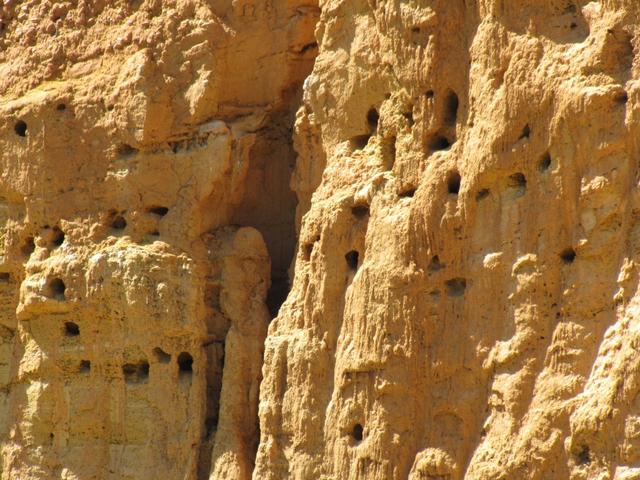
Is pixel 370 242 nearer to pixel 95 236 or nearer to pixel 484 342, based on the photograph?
pixel 484 342

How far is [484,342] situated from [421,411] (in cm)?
71

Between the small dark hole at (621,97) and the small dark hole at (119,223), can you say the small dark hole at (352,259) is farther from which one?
the small dark hole at (621,97)

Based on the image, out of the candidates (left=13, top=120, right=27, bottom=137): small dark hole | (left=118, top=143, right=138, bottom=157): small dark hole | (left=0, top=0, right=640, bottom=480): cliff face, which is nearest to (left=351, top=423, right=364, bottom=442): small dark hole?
(left=0, top=0, right=640, bottom=480): cliff face

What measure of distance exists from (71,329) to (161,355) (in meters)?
0.90

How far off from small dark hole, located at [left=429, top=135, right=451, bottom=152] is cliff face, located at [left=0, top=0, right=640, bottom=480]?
14 mm

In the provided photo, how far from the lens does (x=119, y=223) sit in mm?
14211

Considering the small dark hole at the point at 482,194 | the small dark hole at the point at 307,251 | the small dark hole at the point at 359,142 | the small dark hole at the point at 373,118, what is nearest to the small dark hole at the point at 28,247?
the small dark hole at the point at 307,251

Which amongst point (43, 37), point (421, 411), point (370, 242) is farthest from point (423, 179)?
point (43, 37)

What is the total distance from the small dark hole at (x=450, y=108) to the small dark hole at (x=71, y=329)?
3.81 metres

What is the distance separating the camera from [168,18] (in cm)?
1425

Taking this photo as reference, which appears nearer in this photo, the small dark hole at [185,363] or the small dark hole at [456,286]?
the small dark hole at [456,286]

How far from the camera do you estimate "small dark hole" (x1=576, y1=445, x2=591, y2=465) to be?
10867 millimetres

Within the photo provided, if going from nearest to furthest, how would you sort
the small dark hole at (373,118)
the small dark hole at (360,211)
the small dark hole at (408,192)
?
the small dark hole at (408,192), the small dark hole at (360,211), the small dark hole at (373,118)

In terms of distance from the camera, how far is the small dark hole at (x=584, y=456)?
428 inches
